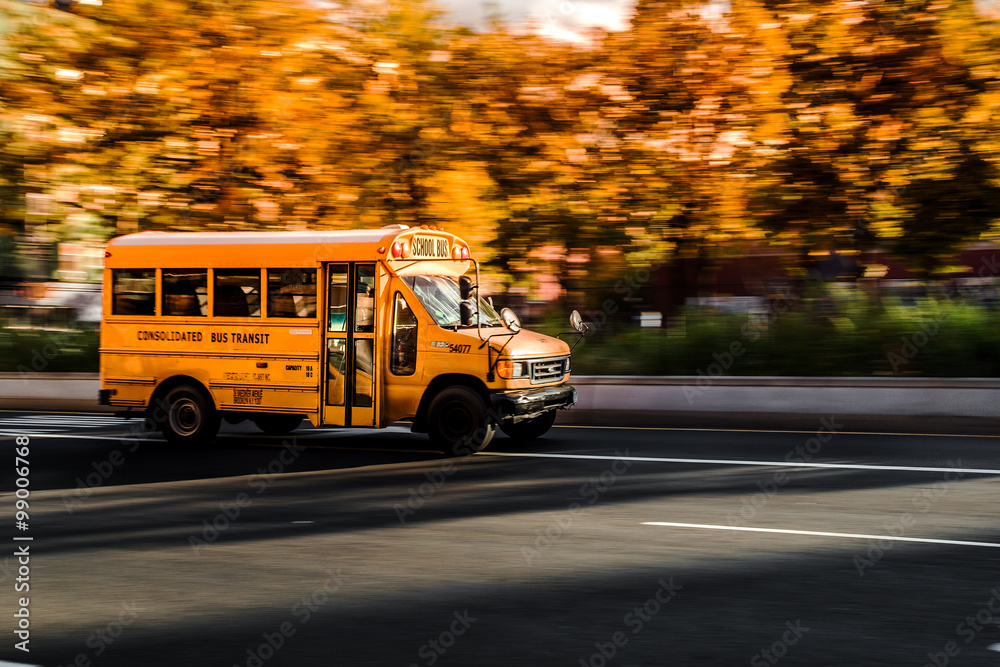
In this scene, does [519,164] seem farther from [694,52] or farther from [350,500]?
[350,500]

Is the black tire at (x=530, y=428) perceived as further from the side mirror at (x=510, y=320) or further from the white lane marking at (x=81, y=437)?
the white lane marking at (x=81, y=437)

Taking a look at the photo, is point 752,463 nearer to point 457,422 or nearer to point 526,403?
point 526,403

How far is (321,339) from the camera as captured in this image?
13.7m

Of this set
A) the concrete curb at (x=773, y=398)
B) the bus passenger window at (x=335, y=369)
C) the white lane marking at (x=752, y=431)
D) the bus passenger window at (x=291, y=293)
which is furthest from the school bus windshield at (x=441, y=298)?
the concrete curb at (x=773, y=398)

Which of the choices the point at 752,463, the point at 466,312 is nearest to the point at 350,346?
the point at 466,312

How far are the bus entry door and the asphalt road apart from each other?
64 cm

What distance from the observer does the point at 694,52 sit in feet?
70.1

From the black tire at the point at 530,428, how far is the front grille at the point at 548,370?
2.26 ft

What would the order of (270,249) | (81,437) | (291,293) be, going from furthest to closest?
(81,437) → (270,249) → (291,293)

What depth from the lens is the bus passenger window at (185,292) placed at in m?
14.4

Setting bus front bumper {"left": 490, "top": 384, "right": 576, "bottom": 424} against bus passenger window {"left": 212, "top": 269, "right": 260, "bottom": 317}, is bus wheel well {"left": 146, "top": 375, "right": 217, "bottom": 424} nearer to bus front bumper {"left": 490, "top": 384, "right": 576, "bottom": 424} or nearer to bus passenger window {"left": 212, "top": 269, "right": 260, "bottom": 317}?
bus passenger window {"left": 212, "top": 269, "right": 260, "bottom": 317}

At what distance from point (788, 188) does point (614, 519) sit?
42.8 ft

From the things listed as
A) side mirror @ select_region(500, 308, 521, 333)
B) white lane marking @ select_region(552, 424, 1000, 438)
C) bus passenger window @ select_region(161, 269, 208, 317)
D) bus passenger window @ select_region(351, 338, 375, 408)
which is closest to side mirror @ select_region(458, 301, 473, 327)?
side mirror @ select_region(500, 308, 521, 333)

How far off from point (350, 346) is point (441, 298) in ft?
4.13
